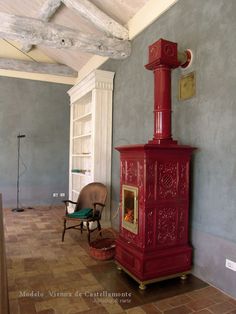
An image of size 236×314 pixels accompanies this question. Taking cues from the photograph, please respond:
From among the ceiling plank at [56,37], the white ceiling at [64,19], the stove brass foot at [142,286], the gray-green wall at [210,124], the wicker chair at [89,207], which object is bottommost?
the stove brass foot at [142,286]

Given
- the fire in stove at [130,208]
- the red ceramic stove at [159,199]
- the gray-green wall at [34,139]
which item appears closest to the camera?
the red ceramic stove at [159,199]

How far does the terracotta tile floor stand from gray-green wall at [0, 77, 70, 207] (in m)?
2.96

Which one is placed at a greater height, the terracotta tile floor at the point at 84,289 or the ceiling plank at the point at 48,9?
the ceiling plank at the point at 48,9

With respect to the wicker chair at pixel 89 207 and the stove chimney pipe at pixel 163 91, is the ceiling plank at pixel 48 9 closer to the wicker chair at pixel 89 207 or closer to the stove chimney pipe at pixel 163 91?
the stove chimney pipe at pixel 163 91

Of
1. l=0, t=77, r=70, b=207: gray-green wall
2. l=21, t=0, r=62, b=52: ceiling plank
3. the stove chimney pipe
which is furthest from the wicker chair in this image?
l=21, t=0, r=62, b=52: ceiling plank

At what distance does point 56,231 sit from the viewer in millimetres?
4367

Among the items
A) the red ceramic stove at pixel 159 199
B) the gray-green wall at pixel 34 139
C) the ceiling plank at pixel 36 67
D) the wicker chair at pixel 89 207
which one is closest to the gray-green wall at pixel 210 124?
the red ceramic stove at pixel 159 199

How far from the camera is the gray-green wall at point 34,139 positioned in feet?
20.5

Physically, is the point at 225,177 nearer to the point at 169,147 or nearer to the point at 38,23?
the point at 169,147

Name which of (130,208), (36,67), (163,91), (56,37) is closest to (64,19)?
(56,37)

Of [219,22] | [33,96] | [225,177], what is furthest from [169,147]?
Result: [33,96]

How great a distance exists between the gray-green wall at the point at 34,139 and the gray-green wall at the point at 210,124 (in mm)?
3922

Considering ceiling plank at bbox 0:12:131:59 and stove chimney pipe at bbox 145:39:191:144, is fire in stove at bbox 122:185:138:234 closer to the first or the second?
stove chimney pipe at bbox 145:39:191:144

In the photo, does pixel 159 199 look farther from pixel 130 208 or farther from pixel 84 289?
pixel 84 289
